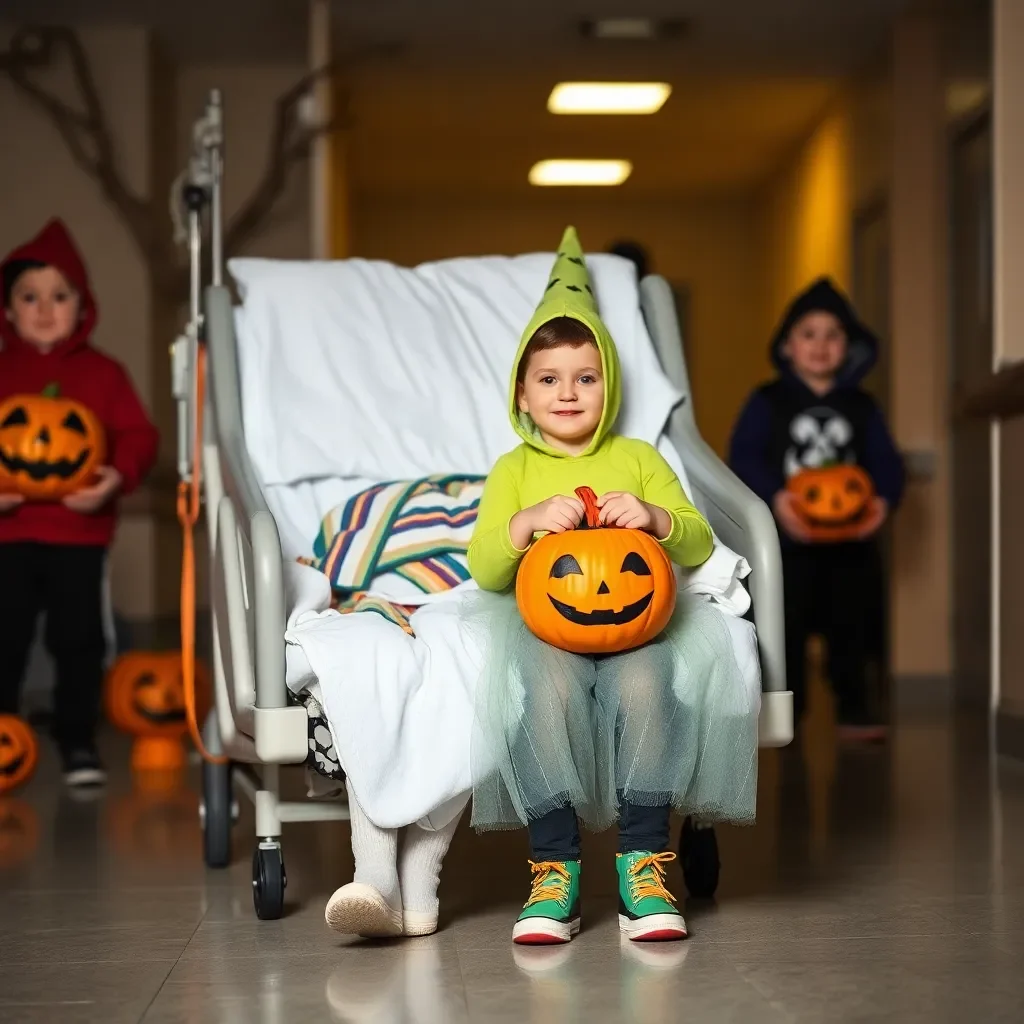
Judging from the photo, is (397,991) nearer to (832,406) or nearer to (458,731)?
(458,731)

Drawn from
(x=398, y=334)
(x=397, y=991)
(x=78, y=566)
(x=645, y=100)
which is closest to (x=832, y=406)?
(x=398, y=334)

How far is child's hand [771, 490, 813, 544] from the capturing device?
4352 millimetres

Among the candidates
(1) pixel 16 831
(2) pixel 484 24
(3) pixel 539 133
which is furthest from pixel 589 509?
(3) pixel 539 133

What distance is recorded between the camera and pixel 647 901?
2.24 meters

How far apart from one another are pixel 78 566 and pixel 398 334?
138cm

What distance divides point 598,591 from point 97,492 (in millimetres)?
2105

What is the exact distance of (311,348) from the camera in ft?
9.99

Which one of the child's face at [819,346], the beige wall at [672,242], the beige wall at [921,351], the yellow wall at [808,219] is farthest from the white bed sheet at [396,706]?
the beige wall at [672,242]

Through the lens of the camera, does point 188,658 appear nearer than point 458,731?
No

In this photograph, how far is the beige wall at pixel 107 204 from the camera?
6.45 m

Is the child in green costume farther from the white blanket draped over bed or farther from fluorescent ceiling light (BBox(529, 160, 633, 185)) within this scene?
A: fluorescent ceiling light (BBox(529, 160, 633, 185))

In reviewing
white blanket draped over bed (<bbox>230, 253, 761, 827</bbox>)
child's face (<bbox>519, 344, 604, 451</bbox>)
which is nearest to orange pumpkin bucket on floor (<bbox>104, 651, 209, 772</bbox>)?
white blanket draped over bed (<bbox>230, 253, 761, 827</bbox>)

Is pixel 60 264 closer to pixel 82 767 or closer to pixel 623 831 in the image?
pixel 82 767

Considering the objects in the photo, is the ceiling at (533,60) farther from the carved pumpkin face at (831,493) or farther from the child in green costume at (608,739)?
the child in green costume at (608,739)
